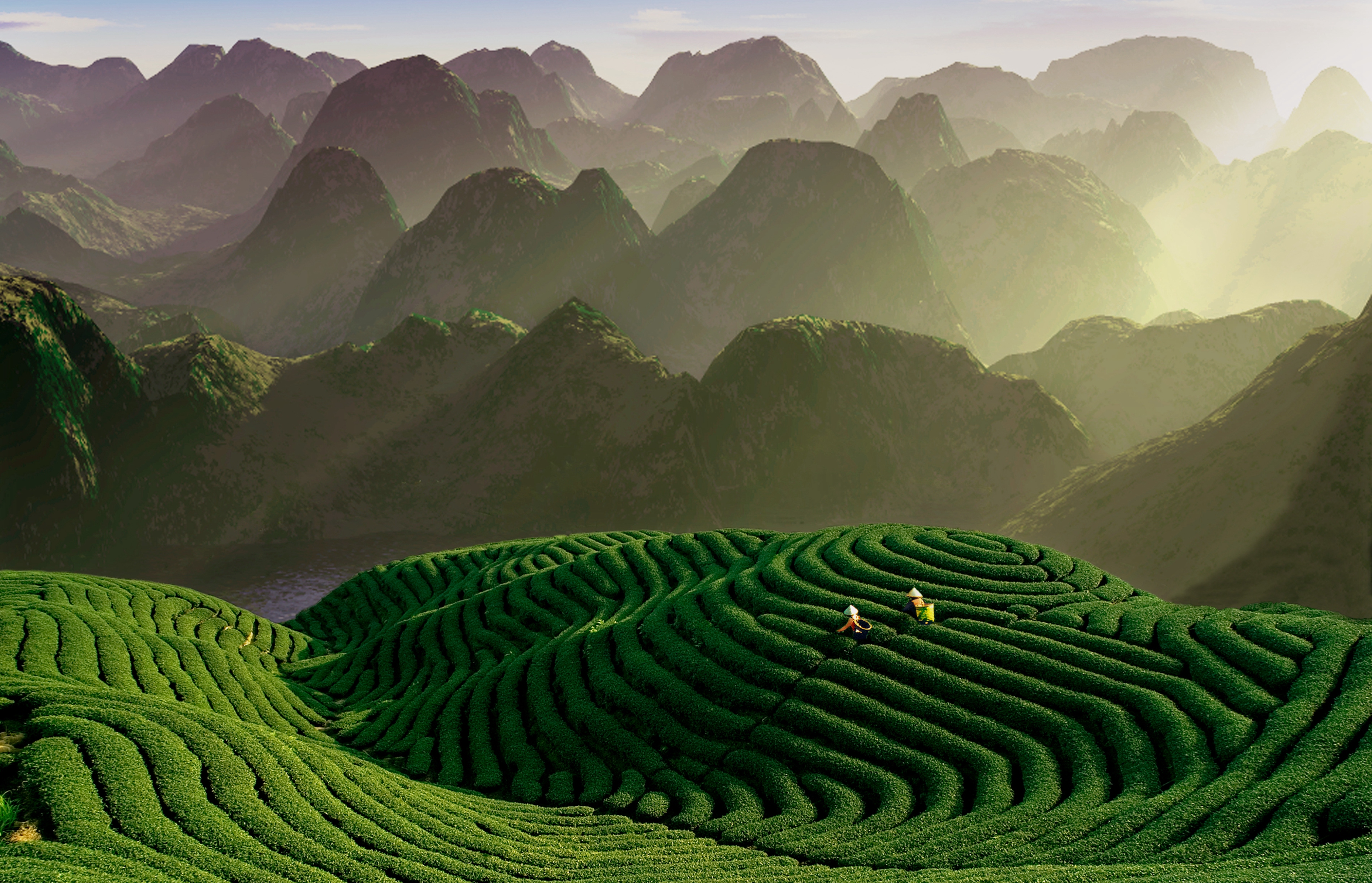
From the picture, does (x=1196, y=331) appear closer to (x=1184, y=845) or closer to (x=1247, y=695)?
(x=1247, y=695)

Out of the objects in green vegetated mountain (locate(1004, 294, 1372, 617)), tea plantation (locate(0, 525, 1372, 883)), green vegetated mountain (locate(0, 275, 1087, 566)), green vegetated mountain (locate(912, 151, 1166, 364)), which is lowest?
tea plantation (locate(0, 525, 1372, 883))

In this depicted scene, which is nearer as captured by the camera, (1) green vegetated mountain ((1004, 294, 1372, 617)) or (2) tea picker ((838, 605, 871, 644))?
(2) tea picker ((838, 605, 871, 644))

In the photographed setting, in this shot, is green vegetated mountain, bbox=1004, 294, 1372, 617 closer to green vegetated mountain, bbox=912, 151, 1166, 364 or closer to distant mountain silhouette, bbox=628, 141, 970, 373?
distant mountain silhouette, bbox=628, 141, 970, 373

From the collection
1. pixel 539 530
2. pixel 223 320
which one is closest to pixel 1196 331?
pixel 539 530

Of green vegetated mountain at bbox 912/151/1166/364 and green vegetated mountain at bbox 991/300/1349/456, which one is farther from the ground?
green vegetated mountain at bbox 912/151/1166/364

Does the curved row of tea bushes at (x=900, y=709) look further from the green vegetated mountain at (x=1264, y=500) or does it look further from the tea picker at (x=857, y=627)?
the green vegetated mountain at (x=1264, y=500)

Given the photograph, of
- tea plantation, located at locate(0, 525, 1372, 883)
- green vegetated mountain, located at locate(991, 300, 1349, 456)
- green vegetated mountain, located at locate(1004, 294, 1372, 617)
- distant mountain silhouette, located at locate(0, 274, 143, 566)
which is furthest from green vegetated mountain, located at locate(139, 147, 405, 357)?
green vegetated mountain, located at locate(1004, 294, 1372, 617)

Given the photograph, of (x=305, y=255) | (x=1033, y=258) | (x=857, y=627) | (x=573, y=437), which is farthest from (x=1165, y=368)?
(x=305, y=255)
